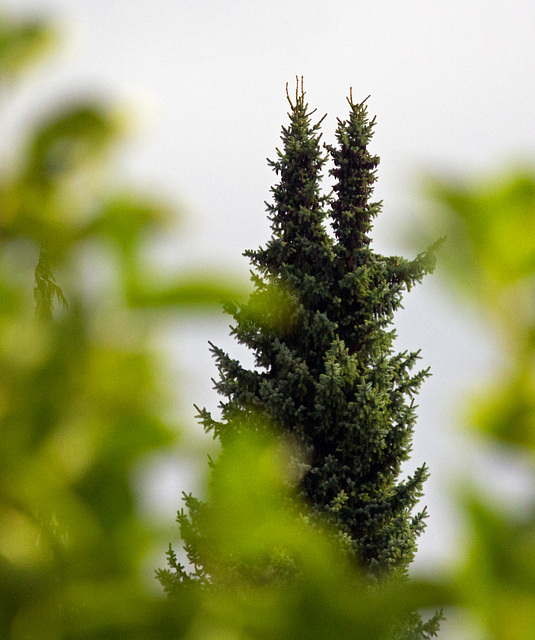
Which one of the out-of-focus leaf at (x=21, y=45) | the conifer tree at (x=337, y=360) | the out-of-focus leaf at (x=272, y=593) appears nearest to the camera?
the out-of-focus leaf at (x=272, y=593)

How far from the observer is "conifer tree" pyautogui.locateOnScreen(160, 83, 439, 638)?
9750 millimetres

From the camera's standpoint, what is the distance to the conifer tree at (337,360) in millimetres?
9750

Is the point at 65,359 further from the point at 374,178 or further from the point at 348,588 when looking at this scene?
the point at 374,178

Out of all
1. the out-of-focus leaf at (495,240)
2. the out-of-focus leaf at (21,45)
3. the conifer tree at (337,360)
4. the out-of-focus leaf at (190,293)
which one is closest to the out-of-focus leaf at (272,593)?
the out-of-focus leaf at (190,293)

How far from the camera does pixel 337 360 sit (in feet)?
32.2

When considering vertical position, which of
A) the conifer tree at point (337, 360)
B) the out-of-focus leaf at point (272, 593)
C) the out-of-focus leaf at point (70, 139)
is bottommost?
the out-of-focus leaf at point (272, 593)

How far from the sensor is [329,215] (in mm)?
11109

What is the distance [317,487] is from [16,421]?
31.7 ft

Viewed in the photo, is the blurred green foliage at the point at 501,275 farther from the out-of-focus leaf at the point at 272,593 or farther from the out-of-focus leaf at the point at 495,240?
the out-of-focus leaf at the point at 272,593

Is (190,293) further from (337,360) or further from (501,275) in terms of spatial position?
(337,360)

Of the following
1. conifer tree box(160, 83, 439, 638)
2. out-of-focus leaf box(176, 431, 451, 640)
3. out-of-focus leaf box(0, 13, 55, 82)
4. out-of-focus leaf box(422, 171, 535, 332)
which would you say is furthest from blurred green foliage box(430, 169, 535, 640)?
conifer tree box(160, 83, 439, 638)

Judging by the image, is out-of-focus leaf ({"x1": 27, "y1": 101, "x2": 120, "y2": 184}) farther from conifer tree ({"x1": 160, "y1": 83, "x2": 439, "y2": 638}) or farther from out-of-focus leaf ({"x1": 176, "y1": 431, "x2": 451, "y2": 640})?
conifer tree ({"x1": 160, "y1": 83, "x2": 439, "y2": 638})

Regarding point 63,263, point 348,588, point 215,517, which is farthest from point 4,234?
point 348,588

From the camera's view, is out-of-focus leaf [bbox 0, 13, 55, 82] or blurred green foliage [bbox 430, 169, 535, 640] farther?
out-of-focus leaf [bbox 0, 13, 55, 82]
